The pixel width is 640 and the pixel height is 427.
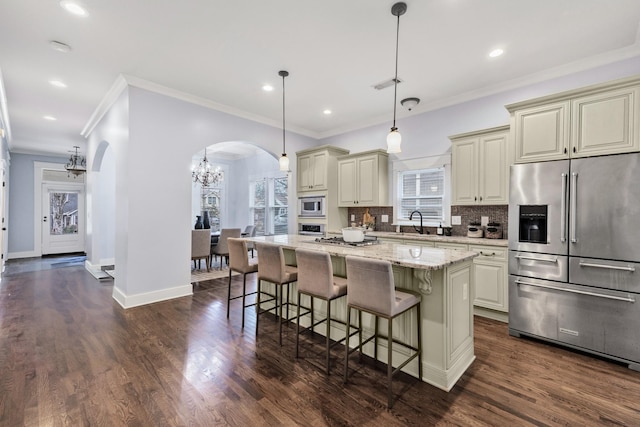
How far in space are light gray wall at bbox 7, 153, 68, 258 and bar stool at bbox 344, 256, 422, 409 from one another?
9.84 m

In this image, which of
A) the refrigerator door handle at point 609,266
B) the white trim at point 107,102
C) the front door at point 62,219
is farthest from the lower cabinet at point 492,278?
the front door at point 62,219

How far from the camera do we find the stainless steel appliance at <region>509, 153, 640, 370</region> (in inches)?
96.7

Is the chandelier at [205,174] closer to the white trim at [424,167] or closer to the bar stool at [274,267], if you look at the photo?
the white trim at [424,167]

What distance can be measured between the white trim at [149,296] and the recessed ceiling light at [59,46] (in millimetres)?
2914

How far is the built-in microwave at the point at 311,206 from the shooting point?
17.9ft

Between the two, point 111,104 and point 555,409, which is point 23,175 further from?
point 555,409

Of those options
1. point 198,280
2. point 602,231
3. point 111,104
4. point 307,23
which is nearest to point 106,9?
point 307,23

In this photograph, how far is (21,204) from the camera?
7699mm

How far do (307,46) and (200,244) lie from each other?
4.23 m

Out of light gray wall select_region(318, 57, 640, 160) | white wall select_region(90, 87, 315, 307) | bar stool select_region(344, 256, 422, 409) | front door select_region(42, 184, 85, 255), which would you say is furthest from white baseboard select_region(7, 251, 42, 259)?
bar stool select_region(344, 256, 422, 409)

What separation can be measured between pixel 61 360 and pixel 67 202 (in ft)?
26.1

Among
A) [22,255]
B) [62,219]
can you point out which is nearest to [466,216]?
[62,219]

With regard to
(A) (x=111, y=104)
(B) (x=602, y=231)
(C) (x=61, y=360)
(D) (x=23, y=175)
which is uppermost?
(A) (x=111, y=104)

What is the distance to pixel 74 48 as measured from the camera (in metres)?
3.06
